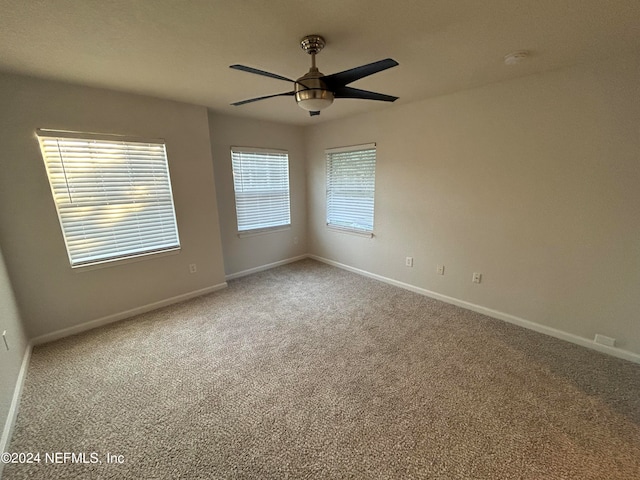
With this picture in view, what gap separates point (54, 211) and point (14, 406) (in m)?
1.61

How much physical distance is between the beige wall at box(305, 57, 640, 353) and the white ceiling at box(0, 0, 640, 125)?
0.32 m

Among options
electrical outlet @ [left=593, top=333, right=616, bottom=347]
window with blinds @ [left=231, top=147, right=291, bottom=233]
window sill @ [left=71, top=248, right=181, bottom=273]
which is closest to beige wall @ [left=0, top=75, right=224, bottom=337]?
window sill @ [left=71, top=248, right=181, bottom=273]

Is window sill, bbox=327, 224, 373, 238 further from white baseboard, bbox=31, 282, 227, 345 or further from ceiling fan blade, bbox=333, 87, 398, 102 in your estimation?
ceiling fan blade, bbox=333, 87, 398, 102

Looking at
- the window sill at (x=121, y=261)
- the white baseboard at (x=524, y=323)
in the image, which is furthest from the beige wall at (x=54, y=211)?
the white baseboard at (x=524, y=323)

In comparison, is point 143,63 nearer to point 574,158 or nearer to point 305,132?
point 305,132

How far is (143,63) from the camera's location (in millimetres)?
1950

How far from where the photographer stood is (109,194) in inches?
104

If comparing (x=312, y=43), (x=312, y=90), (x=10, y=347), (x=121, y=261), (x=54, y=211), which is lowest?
(x=10, y=347)

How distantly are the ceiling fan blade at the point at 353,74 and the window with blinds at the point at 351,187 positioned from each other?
203cm

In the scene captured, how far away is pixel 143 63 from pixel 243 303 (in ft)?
8.31

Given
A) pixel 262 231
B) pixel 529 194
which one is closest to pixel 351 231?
pixel 262 231

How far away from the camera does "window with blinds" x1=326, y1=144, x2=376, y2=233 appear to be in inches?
147

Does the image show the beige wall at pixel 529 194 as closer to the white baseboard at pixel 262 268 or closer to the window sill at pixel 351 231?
the window sill at pixel 351 231

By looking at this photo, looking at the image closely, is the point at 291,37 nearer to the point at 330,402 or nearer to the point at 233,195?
the point at 330,402
